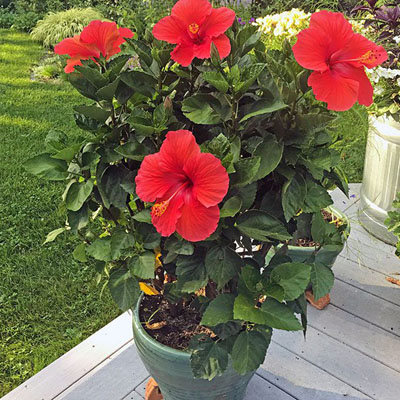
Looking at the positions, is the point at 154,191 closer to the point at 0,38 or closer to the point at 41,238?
the point at 41,238

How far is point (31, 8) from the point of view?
22.2ft

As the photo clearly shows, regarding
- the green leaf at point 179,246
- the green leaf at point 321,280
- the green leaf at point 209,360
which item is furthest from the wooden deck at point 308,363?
the green leaf at point 179,246

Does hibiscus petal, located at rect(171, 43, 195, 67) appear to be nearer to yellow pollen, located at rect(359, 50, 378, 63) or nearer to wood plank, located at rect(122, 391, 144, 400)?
yellow pollen, located at rect(359, 50, 378, 63)

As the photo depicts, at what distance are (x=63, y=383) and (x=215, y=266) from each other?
935mm

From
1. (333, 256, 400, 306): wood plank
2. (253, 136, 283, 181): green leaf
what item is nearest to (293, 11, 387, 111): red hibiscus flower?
(253, 136, 283, 181): green leaf

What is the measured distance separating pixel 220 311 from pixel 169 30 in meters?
0.56

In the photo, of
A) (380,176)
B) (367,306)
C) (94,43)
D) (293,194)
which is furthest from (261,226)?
(380,176)

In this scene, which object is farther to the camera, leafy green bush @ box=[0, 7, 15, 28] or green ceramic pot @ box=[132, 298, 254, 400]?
leafy green bush @ box=[0, 7, 15, 28]

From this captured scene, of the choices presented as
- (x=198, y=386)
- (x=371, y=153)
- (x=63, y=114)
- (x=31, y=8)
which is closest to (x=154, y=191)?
(x=198, y=386)

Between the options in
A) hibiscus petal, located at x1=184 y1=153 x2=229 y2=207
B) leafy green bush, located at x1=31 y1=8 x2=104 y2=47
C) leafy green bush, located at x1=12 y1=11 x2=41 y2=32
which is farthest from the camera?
leafy green bush, located at x1=12 y1=11 x2=41 y2=32

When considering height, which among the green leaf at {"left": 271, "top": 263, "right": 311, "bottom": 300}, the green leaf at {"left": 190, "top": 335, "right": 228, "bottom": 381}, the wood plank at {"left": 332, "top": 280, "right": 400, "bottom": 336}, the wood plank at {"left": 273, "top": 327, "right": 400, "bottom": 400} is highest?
the green leaf at {"left": 271, "top": 263, "right": 311, "bottom": 300}

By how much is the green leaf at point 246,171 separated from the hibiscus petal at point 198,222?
0.10 metres

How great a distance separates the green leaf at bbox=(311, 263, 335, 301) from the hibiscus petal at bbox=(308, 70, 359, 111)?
0.38 meters

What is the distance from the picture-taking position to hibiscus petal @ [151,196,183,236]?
0.84m
